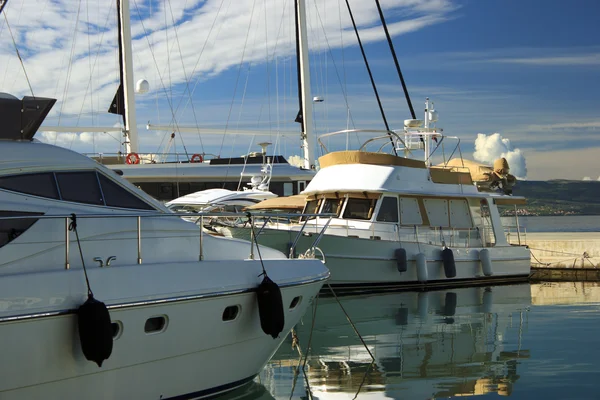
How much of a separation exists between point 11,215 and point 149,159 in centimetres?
2161

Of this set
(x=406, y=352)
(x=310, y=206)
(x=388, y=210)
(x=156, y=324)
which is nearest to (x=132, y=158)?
(x=310, y=206)

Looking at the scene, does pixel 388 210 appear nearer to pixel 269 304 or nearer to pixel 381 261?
pixel 381 261

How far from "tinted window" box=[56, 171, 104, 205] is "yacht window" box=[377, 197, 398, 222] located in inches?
424

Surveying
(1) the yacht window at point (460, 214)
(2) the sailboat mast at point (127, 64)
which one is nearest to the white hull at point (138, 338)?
(1) the yacht window at point (460, 214)

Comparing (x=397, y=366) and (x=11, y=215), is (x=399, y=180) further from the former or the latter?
(x=11, y=215)

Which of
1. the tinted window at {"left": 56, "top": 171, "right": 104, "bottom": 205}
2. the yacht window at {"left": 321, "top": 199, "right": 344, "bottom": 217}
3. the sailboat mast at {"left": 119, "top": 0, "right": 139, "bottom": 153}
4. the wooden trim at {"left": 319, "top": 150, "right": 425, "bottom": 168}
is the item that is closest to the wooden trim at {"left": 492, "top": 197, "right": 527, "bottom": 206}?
the wooden trim at {"left": 319, "top": 150, "right": 425, "bottom": 168}

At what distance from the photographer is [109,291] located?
6160mm

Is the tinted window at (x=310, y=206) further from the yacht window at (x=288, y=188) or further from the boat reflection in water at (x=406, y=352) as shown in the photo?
the yacht window at (x=288, y=188)

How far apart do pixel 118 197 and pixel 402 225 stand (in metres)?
11.1

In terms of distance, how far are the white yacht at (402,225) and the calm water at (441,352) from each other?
1278mm

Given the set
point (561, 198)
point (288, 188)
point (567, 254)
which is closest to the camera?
point (567, 254)

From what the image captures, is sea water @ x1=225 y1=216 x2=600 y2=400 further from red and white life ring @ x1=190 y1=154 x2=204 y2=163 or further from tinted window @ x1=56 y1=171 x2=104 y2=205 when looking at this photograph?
red and white life ring @ x1=190 y1=154 x2=204 y2=163

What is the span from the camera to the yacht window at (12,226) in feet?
21.3

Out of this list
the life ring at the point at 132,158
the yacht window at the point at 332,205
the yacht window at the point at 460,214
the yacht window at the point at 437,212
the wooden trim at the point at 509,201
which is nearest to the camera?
the yacht window at the point at 332,205
